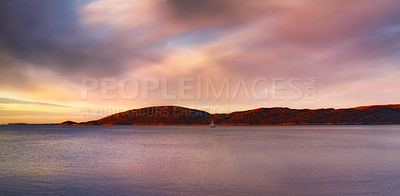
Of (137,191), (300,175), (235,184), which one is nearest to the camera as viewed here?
(137,191)

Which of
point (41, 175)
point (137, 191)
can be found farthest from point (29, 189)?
point (137, 191)

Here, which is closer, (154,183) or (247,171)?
(154,183)

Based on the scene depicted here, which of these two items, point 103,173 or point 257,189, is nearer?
point 257,189

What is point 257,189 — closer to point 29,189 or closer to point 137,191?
point 137,191

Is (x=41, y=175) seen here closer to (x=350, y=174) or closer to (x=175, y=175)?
(x=175, y=175)

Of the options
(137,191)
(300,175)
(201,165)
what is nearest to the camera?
(137,191)

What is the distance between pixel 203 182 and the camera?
18922mm

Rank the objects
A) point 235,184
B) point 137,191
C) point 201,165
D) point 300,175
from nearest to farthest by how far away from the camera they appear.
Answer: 1. point 137,191
2. point 235,184
3. point 300,175
4. point 201,165

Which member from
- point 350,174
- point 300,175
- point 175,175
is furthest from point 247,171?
point 350,174

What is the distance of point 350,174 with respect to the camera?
2155 centimetres

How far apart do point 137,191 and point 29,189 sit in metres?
7.20

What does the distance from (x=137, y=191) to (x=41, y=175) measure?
10625 mm

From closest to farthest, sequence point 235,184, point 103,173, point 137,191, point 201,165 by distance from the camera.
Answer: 1. point 137,191
2. point 235,184
3. point 103,173
4. point 201,165

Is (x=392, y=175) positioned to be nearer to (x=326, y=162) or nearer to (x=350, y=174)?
(x=350, y=174)
